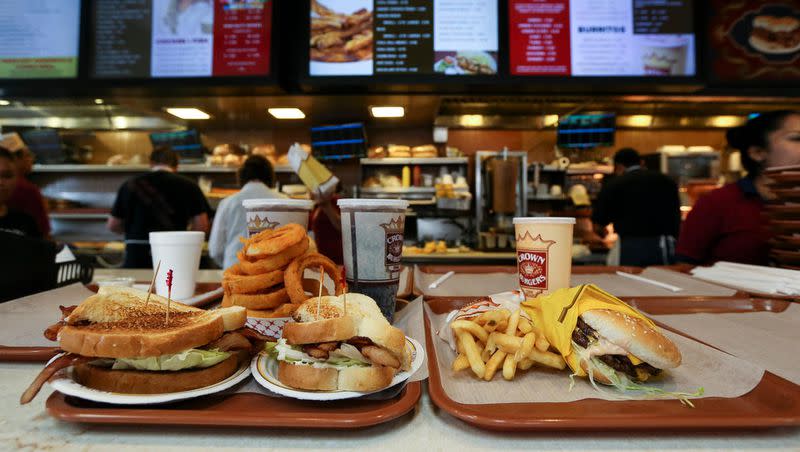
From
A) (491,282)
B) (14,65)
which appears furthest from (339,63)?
(14,65)

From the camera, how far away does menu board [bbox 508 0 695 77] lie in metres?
3.17

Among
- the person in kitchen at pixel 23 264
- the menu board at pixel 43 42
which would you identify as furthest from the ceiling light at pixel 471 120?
the person in kitchen at pixel 23 264

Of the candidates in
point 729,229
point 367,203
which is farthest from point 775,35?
point 367,203

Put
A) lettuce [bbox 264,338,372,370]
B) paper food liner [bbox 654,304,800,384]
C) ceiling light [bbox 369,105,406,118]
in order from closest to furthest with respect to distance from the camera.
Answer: lettuce [bbox 264,338,372,370] → paper food liner [bbox 654,304,800,384] → ceiling light [bbox 369,105,406,118]

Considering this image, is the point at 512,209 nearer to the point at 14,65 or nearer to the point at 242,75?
the point at 242,75

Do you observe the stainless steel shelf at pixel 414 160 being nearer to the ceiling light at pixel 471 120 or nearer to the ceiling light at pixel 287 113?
the ceiling light at pixel 471 120

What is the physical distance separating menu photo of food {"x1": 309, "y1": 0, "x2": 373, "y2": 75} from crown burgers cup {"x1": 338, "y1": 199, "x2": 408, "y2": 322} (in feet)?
7.72

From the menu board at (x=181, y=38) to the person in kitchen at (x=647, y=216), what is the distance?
3.63m

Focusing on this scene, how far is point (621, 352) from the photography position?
844 mm

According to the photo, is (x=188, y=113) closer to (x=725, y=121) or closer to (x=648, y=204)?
(x=648, y=204)

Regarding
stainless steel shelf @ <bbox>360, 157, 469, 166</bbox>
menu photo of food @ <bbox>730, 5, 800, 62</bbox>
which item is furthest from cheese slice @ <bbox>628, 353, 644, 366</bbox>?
stainless steel shelf @ <bbox>360, 157, 469, 166</bbox>

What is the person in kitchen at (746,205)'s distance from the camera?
2.27 meters

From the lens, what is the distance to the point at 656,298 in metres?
1.50

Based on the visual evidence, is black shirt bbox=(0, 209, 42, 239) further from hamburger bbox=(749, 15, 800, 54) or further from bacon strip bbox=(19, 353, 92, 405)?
hamburger bbox=(749, 15, 800, 54)
